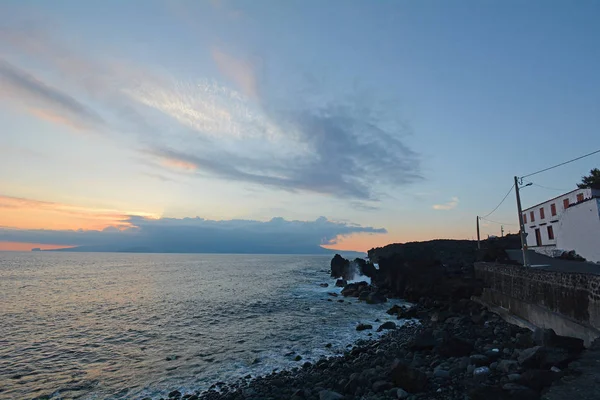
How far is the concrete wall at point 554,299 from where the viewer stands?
13.0 meters

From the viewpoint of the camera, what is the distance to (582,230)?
32312mm

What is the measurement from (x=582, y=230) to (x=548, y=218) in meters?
12.2

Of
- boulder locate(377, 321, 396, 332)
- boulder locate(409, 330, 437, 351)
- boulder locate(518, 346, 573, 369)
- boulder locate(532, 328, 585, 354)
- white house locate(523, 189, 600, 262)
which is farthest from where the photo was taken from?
white house locate(523, 189, 600, 262)

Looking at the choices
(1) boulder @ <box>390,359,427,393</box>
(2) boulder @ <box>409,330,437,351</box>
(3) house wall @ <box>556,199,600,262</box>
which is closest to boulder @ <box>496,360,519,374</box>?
(1) boulder @ <box>390,359,427,393</box>

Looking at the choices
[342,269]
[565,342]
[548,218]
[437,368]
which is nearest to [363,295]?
[548,218]

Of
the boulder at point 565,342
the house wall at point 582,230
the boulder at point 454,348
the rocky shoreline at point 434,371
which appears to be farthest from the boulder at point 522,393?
the house wall at point 582,230

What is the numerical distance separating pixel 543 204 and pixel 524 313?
3256 cm

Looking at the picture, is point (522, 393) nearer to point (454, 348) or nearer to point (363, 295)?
point (454, 348)

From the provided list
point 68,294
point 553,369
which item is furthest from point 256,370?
point 68,294

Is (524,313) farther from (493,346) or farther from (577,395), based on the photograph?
(577,395)

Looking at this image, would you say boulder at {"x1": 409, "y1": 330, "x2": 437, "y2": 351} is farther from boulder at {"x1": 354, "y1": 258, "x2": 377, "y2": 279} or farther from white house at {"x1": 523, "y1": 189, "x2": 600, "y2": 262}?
boulder at {"x1": 354, "y1": 258, "x2": 377, "y2": 279}

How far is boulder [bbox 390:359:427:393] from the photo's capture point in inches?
413

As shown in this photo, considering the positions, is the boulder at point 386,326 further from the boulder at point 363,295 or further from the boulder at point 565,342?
the boulder at point 363,295

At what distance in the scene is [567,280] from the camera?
14.9m
